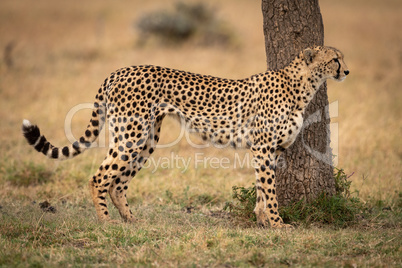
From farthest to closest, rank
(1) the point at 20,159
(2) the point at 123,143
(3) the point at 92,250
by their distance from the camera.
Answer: (1) the point at 20,159
(2) the point at 123,143
(3) the point at 92,250

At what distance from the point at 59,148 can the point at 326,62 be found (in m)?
2.53

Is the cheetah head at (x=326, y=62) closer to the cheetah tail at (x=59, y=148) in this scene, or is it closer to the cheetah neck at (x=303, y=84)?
the cheetah neck at (x=303, y=84)

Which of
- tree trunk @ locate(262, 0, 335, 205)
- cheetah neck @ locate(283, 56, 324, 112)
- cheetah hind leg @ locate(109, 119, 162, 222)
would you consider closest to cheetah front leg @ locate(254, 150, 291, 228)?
tree trunk @ locate(262, 0, 335, 205)

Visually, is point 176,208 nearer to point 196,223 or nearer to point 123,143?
point 196,223

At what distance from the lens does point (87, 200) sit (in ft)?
19.5

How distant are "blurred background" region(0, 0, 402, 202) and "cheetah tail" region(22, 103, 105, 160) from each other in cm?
130

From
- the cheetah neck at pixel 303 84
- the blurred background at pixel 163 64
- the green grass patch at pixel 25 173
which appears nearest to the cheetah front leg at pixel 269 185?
the cheetah neck at pixel 303 84

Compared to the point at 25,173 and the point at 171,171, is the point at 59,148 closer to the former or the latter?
the point at 25,173

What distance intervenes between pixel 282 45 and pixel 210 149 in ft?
10.9

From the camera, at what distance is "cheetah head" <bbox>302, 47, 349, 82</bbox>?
4812 millimetres

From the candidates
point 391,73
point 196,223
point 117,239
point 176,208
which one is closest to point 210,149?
point 176,208

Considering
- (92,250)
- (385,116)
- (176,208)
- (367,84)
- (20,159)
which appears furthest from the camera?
(367,84)

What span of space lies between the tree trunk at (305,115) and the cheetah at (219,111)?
0.20m

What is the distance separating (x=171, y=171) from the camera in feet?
23.0
